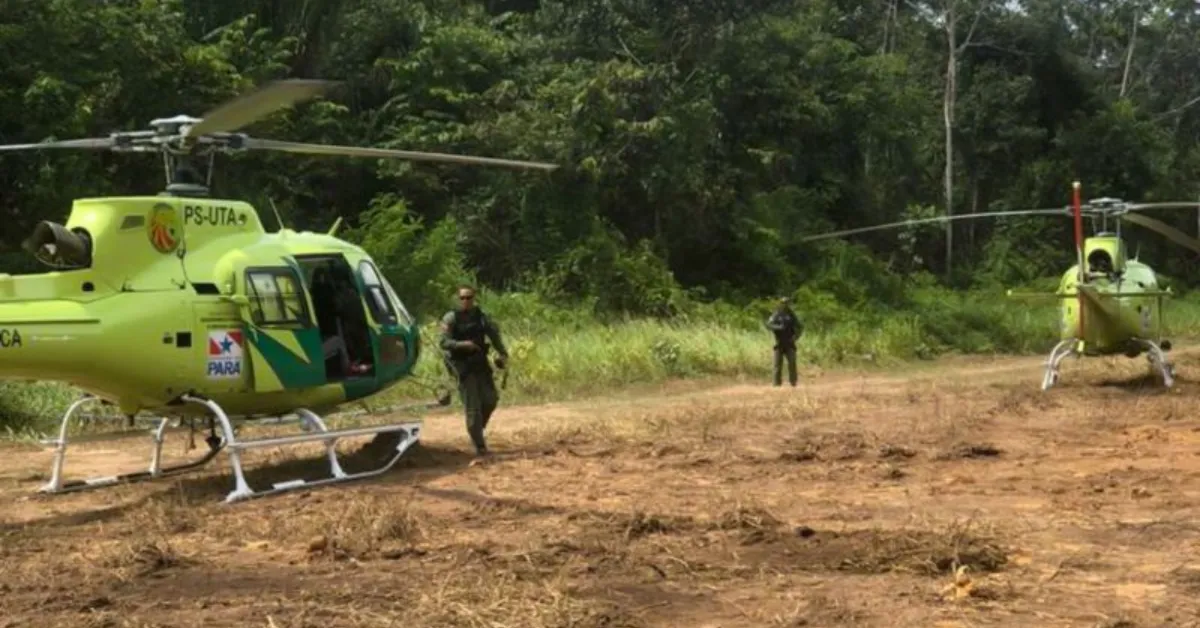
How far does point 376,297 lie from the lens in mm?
10688

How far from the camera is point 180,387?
9258 mm

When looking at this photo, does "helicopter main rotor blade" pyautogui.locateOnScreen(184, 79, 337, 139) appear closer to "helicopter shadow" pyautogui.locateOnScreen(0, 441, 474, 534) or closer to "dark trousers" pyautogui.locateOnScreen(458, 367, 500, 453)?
"helicopter shadow" pyautogui.locateOnScreen(0, 441, 474, 534)

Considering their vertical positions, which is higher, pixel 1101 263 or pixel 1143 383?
pixel 1101 263

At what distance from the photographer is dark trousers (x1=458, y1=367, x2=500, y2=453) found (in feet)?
35.8

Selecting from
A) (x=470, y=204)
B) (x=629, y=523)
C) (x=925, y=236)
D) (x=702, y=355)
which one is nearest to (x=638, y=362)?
(x=702, y=355)

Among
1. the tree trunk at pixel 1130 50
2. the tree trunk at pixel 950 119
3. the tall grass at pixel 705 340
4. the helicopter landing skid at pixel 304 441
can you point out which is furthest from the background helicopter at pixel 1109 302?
the tree trunk at pixel 1130 50

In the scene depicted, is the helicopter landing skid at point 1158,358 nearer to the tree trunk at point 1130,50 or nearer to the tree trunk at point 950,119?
the tree trunk at point 950,119

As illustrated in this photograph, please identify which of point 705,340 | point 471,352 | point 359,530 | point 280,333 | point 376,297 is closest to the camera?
point 359,530

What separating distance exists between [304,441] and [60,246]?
2.18 metres

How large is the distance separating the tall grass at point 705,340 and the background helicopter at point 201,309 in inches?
179

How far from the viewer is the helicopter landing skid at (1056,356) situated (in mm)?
16828

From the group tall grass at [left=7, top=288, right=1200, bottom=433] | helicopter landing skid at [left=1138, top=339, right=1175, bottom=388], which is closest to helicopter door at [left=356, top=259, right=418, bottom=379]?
tall grass at [left=7, top=288, right=1200, bottom=433]

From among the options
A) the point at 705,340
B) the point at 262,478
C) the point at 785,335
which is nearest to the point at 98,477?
the point at 262,478

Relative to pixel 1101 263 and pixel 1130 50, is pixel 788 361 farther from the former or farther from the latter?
pixel 1130 50
